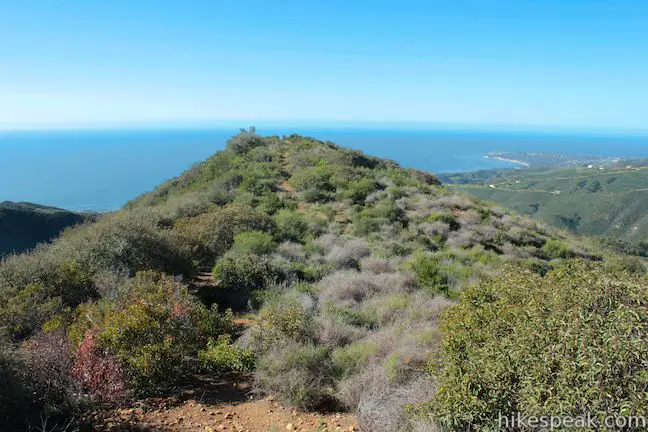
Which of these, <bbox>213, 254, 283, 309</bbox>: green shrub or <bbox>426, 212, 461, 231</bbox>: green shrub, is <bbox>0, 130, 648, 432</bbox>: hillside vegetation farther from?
<bbox>426, 212, 461, 231</bbox>: green shrub

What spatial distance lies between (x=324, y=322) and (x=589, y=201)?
9422 cm

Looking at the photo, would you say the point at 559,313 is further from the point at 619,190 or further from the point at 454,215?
the point at 619,190

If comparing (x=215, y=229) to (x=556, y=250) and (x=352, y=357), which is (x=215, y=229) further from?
(x=556, y=250)

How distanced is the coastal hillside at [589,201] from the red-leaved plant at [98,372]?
64883 millimetres

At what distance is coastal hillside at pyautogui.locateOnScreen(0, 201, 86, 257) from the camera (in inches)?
1357

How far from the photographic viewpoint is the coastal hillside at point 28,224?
34.5 metres

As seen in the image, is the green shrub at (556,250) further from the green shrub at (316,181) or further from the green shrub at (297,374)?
the green shrub at (297,374)

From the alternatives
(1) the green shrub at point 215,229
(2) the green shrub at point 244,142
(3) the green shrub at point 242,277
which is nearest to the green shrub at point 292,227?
(1) the green shrub at point 215,229

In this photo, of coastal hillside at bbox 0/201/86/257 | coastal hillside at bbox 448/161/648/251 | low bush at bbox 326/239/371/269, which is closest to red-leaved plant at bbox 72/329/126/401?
low bush at bbox 326/239/371/269

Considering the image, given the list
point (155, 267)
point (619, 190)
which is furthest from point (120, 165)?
point (155, 267)

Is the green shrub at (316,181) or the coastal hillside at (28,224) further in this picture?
the coastal hillside at (28,224)

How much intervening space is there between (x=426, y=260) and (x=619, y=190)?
326ft

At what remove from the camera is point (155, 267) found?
34.2 feet

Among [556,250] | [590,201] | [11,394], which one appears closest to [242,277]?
[11,394]
